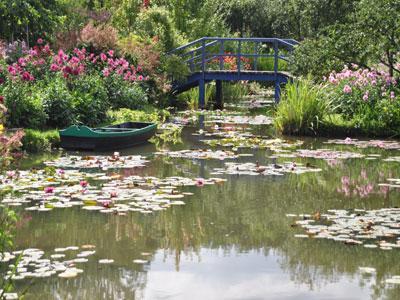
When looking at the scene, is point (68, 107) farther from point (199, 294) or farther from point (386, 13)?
point (199, 294)

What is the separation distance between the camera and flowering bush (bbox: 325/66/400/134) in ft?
63.0

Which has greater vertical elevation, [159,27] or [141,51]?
[159,27]

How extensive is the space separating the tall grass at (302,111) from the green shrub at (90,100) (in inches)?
163

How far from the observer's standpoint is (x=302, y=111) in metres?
19.7

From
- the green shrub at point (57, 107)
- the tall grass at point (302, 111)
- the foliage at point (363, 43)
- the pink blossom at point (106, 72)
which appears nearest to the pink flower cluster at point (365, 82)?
the foliage at point (363, 43)

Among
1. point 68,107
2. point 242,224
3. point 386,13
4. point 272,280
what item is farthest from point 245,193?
point 386,13

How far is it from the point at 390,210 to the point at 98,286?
4817 millimetres

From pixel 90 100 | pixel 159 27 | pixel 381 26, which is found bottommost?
pixel 90 100

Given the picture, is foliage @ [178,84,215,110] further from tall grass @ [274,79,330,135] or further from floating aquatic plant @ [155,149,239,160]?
floating aquatic plant @ [155,149,239,160]

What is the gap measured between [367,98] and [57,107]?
23.3ft

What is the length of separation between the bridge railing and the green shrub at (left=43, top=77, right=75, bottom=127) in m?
9.20

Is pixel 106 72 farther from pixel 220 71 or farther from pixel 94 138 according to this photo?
pixel 220 71

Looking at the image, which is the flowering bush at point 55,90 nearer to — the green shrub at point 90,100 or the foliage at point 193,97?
the green shrub at point 90,100

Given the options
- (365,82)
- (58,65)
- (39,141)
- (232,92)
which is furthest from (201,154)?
(232,92)
